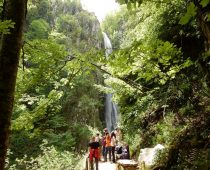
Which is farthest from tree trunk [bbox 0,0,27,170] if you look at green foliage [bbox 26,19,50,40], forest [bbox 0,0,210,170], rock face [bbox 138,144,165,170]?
green foliage [bbox 26,19,50,40]

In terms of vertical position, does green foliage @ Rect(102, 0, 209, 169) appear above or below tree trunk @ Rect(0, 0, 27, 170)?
above

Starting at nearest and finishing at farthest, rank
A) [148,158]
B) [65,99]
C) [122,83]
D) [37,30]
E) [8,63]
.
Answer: [8,63], [148,158], [122,83], [65,99], [37,30]

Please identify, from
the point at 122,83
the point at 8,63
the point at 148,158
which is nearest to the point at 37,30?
the point at 122,83

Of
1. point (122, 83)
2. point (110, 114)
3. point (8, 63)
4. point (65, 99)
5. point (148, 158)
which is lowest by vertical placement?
point (148, 158)

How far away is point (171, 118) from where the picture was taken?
10609mm

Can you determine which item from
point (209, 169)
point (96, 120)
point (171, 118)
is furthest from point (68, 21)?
point (209, 169)

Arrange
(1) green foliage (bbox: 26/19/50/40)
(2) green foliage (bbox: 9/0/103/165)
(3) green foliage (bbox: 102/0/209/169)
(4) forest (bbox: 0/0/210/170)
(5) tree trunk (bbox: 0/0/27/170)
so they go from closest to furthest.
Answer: (5) tree trunk (bbox: 0/0/27/170), (4) forest (bbox: 0/0/210/170), (3) green foliage (bbox: 102/0/209/169), (2) green foliage (bbox: 9/0/103/165), (1) green foliage (bbox: 26/19/50/40)

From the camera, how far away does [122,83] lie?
10.4m

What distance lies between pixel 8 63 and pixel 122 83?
8.38 m

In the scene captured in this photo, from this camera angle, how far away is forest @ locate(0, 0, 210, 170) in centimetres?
221

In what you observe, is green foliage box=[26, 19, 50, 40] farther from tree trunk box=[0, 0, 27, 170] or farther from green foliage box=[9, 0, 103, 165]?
tree trunk box=[0, 0, 27, 170]

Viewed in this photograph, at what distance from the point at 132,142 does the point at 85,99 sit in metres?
13.2

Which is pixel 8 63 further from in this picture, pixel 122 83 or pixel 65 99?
pixel 65 99

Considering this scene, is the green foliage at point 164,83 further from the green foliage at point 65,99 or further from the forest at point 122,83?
the green foliage at point 65,99
